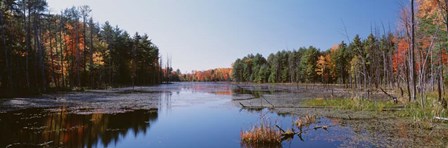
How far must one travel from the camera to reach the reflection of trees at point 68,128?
506 inches

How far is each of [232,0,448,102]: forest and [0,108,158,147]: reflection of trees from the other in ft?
60.4

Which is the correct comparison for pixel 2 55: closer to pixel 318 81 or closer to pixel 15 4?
pixel 15 4

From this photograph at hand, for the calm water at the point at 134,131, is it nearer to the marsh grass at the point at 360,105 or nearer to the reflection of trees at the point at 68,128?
the reflection of trees at the point at 68,128

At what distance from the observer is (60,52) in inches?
2108

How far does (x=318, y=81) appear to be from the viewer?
10400 cm

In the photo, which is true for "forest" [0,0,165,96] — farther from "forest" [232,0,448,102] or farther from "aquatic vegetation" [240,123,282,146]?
"forest" [232,0,448,102]

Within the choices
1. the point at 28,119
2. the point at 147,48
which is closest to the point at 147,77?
the point at 147,48

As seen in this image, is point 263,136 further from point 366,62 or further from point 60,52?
point 366,62

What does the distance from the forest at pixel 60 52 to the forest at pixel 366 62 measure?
1459 inches

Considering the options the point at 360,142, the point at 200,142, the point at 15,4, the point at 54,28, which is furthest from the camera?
the point at 54,28

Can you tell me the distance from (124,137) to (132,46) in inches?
3313

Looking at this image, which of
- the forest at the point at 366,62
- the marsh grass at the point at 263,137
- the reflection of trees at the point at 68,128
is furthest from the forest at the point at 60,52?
the forest at the point at 366,62

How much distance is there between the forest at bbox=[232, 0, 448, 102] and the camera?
1230 inches

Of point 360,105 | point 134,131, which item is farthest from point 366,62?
point 134,131
